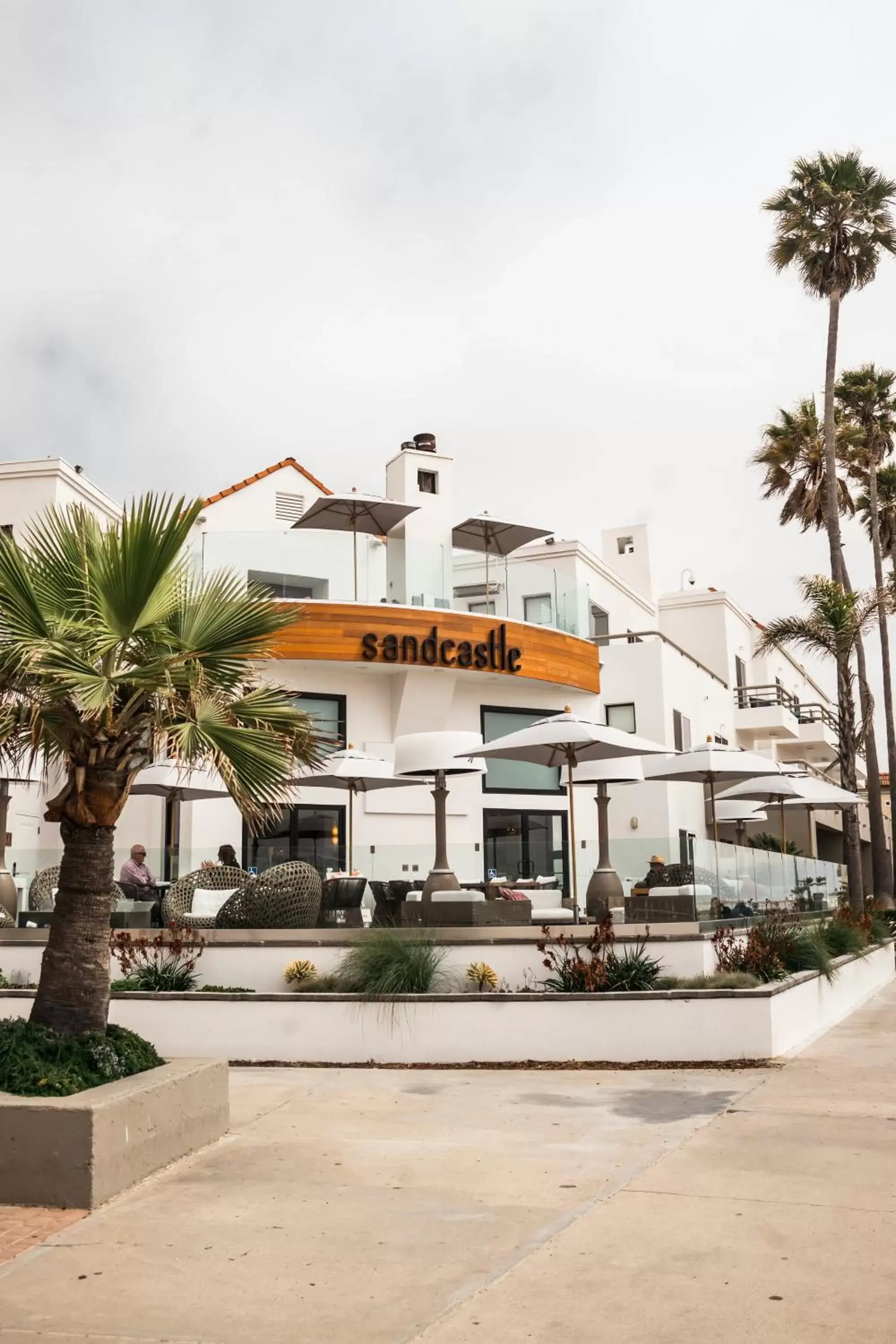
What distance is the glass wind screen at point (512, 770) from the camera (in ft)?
82.5

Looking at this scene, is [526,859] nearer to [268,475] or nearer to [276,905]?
[276,905]

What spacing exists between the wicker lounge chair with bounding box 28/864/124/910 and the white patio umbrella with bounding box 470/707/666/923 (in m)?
5.14

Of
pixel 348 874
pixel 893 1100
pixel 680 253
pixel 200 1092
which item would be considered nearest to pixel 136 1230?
pixel 200 1092

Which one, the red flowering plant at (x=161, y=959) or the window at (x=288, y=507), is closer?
the red flowering plant at (x=161, y=959)

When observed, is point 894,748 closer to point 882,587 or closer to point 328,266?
point 882,587

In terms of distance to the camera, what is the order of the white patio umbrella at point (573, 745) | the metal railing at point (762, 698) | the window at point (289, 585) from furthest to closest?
the metal railing at point (762, 698), the window at point (289, 585), the white patio umbrella at point (573, 745)

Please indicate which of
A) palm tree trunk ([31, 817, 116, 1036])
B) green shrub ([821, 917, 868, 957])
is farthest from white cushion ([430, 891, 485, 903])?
palm tree trunk ([31, 817, 116, 1036])

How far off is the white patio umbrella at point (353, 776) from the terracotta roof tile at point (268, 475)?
564 inches

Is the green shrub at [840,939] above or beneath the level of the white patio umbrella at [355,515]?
A: beneath

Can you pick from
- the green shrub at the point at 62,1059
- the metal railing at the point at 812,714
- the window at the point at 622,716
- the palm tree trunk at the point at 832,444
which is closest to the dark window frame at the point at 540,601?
the window at the point at 622,716

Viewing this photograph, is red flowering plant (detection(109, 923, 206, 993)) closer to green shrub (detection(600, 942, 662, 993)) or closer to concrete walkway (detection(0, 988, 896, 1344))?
concrete walkway (detection(0, 988, 896, 1344))

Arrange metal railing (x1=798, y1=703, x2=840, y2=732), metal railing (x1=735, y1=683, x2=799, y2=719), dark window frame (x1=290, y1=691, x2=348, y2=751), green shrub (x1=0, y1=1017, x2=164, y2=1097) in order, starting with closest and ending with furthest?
green shrub (x1=0, y1=1017, x2=164, y2=1097), dark window frame (x1=290, y1=691, x2=348, y2=751), metal railing (x1=735, y1=683, x2=799, y2=719), metal railing (x1=798, y1=703, x2=840, y2=732)

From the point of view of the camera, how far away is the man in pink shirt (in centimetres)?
1440

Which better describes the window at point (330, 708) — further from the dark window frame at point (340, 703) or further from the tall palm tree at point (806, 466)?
the tall palm tree at point (806, 466)
